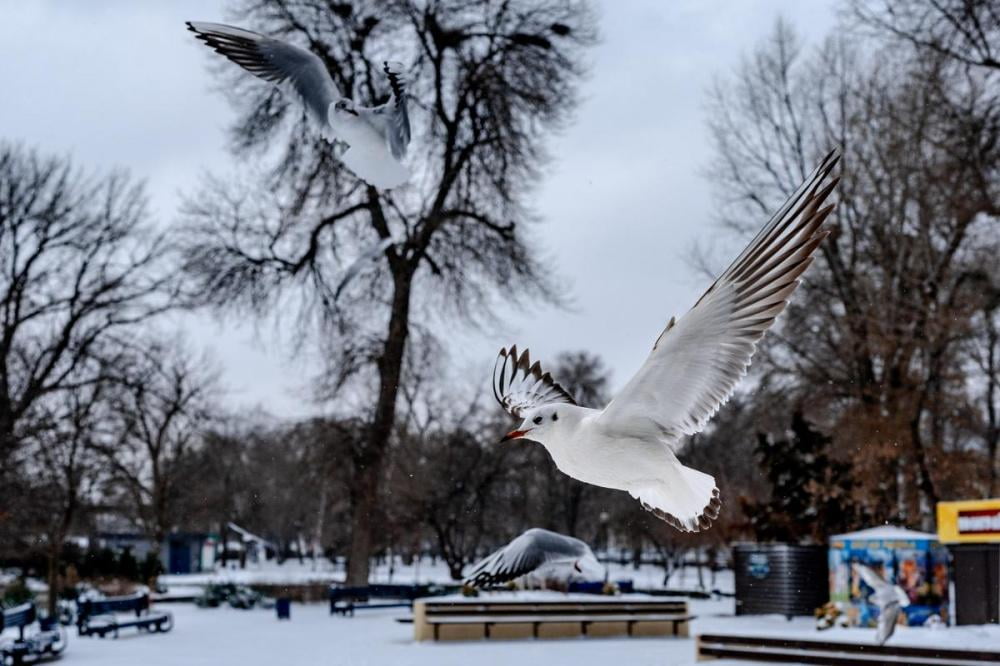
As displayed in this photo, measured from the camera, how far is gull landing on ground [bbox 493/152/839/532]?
6.82ft

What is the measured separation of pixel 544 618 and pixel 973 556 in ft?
21.3

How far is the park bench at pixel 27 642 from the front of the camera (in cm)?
1377

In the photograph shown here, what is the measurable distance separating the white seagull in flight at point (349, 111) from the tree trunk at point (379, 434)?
16.1 metres

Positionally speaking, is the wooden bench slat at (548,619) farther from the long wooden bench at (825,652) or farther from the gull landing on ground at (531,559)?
the gull landing on ground at (531,559)

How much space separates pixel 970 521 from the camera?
1484cm

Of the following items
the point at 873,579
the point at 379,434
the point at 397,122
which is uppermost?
the point at 379,434

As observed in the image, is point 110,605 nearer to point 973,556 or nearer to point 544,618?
point 544,618

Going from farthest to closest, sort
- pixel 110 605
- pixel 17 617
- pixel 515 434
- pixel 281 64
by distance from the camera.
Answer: pixel 110 605 → pixel 17 617 → pixel 281 64 → pixel 515 434

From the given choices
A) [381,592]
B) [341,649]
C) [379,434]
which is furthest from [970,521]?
[381,592]

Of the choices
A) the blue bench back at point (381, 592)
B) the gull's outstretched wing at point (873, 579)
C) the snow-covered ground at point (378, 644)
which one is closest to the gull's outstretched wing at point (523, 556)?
the gull's outstretched wing at point (873, 579)

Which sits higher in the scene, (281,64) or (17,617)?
(281,64)

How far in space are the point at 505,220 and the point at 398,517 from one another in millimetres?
8804

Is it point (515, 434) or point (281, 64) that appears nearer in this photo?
point (515, 434)

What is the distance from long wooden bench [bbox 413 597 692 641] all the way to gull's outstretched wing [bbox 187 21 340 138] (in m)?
13.3
